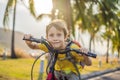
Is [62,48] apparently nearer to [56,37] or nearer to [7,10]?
[56,37]

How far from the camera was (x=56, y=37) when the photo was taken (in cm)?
447

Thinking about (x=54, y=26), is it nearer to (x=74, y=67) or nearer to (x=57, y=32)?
(x=57, y=32)

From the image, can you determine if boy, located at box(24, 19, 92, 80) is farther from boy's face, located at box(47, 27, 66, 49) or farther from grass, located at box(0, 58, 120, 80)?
grass, located at box(0, 58, 120, 80)


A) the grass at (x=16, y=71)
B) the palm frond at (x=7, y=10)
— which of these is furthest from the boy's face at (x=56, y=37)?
the palm frond at (x=7, y=10)

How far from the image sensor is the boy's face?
448cm

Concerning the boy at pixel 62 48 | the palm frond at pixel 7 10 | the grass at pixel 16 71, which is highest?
the palm frond at pixel 7 10

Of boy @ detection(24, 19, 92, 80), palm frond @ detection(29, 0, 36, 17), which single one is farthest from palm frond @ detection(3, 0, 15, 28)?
boy @ detection(24, 19, 92, 80)

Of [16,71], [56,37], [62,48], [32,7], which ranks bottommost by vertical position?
[16,71]

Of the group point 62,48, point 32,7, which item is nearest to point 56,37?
point 62,48

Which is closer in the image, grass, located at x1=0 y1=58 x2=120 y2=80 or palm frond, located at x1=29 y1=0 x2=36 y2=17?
grass, located at x1=0 y1=58 x2=120 y2=80

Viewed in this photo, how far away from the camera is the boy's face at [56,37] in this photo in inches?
176

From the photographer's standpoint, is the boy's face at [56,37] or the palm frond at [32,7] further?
the palm frond at [32,7]

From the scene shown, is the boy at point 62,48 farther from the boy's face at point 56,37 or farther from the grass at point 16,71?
the grass at point 16,71

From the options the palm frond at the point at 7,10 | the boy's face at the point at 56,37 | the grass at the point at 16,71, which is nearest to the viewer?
the boy's face at the point at 56,37
